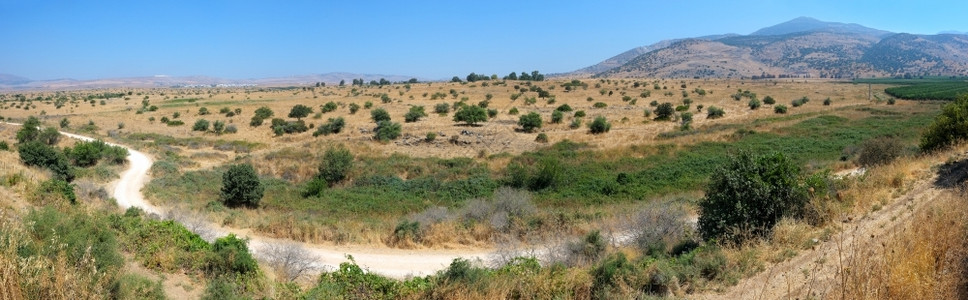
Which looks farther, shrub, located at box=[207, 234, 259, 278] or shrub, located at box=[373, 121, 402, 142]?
shrub, located at box=[373, 121, 402, 142]

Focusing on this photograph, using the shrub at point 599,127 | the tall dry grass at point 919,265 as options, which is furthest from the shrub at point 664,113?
the tall dry grass at point 919,265

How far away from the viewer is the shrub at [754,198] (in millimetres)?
9516

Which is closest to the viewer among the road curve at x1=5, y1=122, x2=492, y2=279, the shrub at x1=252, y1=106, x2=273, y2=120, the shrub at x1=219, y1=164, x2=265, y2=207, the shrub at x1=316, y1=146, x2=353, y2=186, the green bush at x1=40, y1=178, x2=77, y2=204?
the road curve at x1=5, y1=122, x2=492, y2=279

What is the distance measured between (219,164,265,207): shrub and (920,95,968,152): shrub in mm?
24589

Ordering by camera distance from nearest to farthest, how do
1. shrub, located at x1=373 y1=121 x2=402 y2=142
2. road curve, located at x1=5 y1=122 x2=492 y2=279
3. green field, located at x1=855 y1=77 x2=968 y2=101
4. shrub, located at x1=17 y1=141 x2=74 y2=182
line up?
road curve, located at x1=5 y1=122 x2=492 y2=279
shrub, located at x1=17 y1=141 x2=74 y2=182
shrub, located at x1=373 y1=121 x2=402 y2=142
green field, located at x1=855 y1=77 x2=968 y2=101

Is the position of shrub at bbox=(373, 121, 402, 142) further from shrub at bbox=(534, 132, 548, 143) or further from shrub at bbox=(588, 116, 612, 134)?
shrub at bbox=(588, 116, 612, 134)

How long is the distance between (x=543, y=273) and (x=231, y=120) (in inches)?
2025

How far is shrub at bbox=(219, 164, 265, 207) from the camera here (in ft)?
66.1

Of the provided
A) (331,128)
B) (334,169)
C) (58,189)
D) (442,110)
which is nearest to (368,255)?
(58,189)

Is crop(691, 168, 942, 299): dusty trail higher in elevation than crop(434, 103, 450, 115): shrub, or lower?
lower

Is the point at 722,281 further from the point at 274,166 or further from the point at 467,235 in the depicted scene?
the point at 274,166

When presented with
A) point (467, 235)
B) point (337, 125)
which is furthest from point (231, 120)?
point (467, 235)

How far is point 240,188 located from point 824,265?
20262 millimetres

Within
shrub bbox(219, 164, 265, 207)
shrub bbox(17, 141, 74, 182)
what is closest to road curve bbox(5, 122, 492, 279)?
shrub bbox(219, 164, 265, 207)
